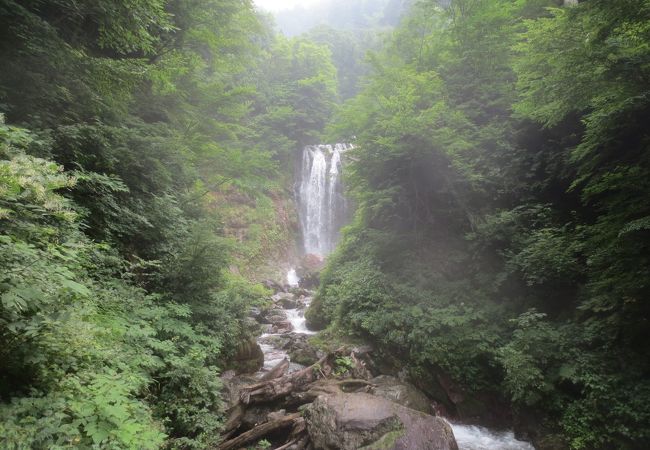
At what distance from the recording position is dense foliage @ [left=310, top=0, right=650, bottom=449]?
5.09 metres

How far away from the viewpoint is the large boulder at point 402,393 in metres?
7.19

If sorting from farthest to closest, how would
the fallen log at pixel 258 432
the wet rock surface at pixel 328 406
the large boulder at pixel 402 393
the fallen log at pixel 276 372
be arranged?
the fallen log at pixel 276 372 < the large boulder at pixel 402 393 < the fallen log at pixel 258 432 < the wet rock surface at pixel 328 406

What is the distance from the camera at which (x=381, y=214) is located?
1211 cm

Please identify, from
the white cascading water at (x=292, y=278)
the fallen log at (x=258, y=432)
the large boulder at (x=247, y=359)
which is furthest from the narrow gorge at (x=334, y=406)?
the white cascading water at (x=292, y=278)

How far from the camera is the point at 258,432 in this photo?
5.78 meters

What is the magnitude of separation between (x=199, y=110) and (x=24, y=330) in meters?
8.55

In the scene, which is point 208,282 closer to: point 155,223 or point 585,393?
point 155,223

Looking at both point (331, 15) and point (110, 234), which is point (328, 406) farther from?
point (331, 15)

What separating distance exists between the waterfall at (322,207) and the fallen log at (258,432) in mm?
20846

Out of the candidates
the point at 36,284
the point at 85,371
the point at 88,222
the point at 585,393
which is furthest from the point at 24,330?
the point at 585,393

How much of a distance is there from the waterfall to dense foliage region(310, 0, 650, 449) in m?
13.5

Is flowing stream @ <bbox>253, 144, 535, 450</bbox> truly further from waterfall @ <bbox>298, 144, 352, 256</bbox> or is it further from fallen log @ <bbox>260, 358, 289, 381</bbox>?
fallen log @ <bbox>260, 358, 289, 381</bbox>

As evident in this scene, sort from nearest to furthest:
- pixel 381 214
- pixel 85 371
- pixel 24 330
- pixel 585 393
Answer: pixel 24 330 < pixel 85 371 < pixel 585 393 < pixel 381 214

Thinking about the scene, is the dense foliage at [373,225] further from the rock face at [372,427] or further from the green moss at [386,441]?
the green moss at [386,441]
